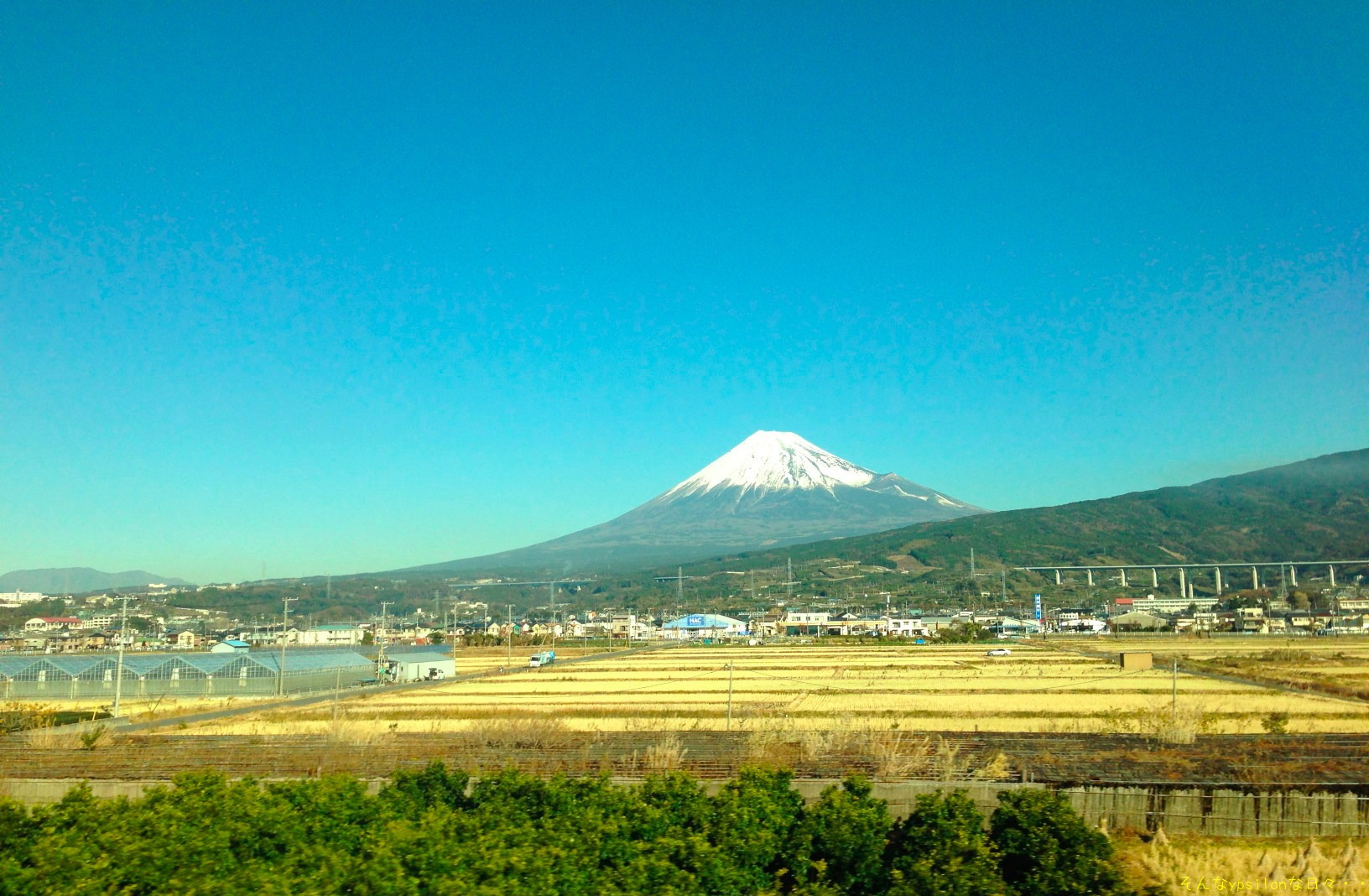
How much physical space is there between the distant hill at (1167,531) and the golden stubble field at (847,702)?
3883 inches

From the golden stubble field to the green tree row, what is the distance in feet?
29.7

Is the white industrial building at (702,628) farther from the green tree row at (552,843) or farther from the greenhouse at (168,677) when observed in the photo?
the green tree row at (552,843)

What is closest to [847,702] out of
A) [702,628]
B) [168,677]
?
[168,677]

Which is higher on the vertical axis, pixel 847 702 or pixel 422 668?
pixel 847 702

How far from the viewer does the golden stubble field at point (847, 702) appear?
842 inches

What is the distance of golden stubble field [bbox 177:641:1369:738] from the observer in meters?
21.4

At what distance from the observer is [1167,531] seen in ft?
480

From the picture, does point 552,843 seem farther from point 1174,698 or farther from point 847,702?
point 847,702

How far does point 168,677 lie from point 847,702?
24.7m

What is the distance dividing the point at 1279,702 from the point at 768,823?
19.9m

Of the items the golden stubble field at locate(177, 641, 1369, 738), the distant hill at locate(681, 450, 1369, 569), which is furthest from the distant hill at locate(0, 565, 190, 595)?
the golden stubble field at locate(177, 641, 1369, 738)

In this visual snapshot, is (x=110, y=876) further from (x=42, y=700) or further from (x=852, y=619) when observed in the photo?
(x=852, y=619)

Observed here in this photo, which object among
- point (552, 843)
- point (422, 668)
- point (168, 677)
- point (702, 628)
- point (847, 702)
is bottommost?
point (702, 628)

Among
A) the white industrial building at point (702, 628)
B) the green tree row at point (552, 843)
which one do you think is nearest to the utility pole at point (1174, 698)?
the green tree row at point (552, 843)
